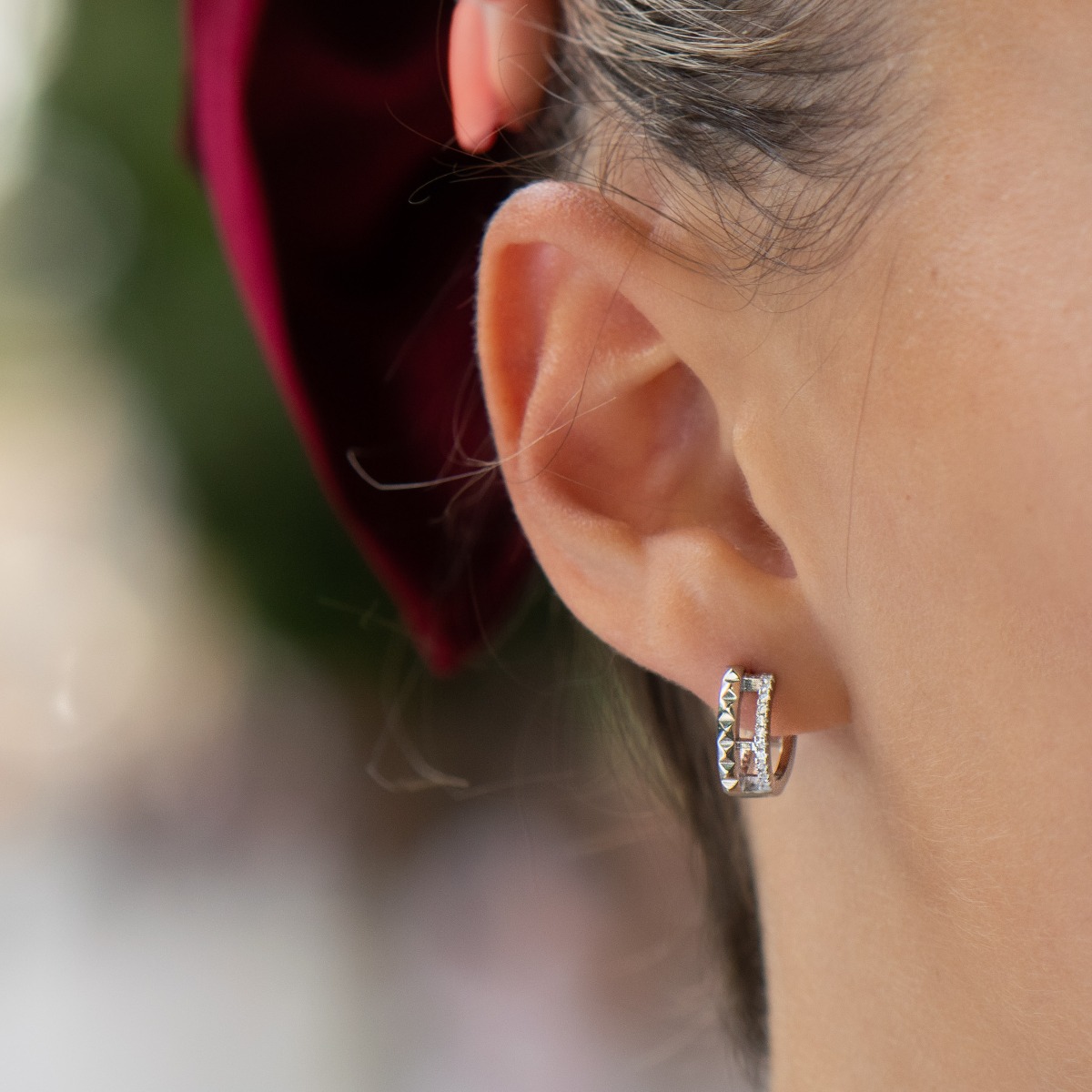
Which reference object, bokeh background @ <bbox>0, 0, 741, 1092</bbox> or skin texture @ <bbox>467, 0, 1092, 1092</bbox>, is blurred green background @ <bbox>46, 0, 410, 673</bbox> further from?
skin texture @ <bbox>467, 0, 1092, 1092</bbox>

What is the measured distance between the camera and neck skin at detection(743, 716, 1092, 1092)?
1.35 feet

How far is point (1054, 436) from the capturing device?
38 centimetres

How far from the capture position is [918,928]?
Result: 48 centimetres

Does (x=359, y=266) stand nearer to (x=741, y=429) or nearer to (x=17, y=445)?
(x=741, y=429)

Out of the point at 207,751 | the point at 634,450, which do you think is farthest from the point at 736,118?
the point at 207,751

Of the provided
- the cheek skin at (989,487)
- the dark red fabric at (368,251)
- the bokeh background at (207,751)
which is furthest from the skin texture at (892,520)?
the bokeh background at (207,751)

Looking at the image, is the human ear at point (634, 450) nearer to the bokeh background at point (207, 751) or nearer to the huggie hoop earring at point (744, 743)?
the huggie hoop earring at point (744, 743)

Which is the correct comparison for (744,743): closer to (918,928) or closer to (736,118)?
(918,928)

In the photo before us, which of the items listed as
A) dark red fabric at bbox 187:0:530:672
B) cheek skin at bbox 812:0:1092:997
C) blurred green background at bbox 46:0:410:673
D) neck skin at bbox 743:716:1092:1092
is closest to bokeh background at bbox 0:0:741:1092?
blurred green background at bbox 46:0:410:673

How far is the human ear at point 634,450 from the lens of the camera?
0.48m

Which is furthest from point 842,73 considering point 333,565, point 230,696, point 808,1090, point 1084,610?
point 230,696

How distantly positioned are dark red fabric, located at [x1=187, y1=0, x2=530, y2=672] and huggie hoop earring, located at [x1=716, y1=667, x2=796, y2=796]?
27 cm

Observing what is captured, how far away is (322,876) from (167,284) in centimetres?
101

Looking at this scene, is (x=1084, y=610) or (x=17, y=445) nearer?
(x=1084, y=610)
